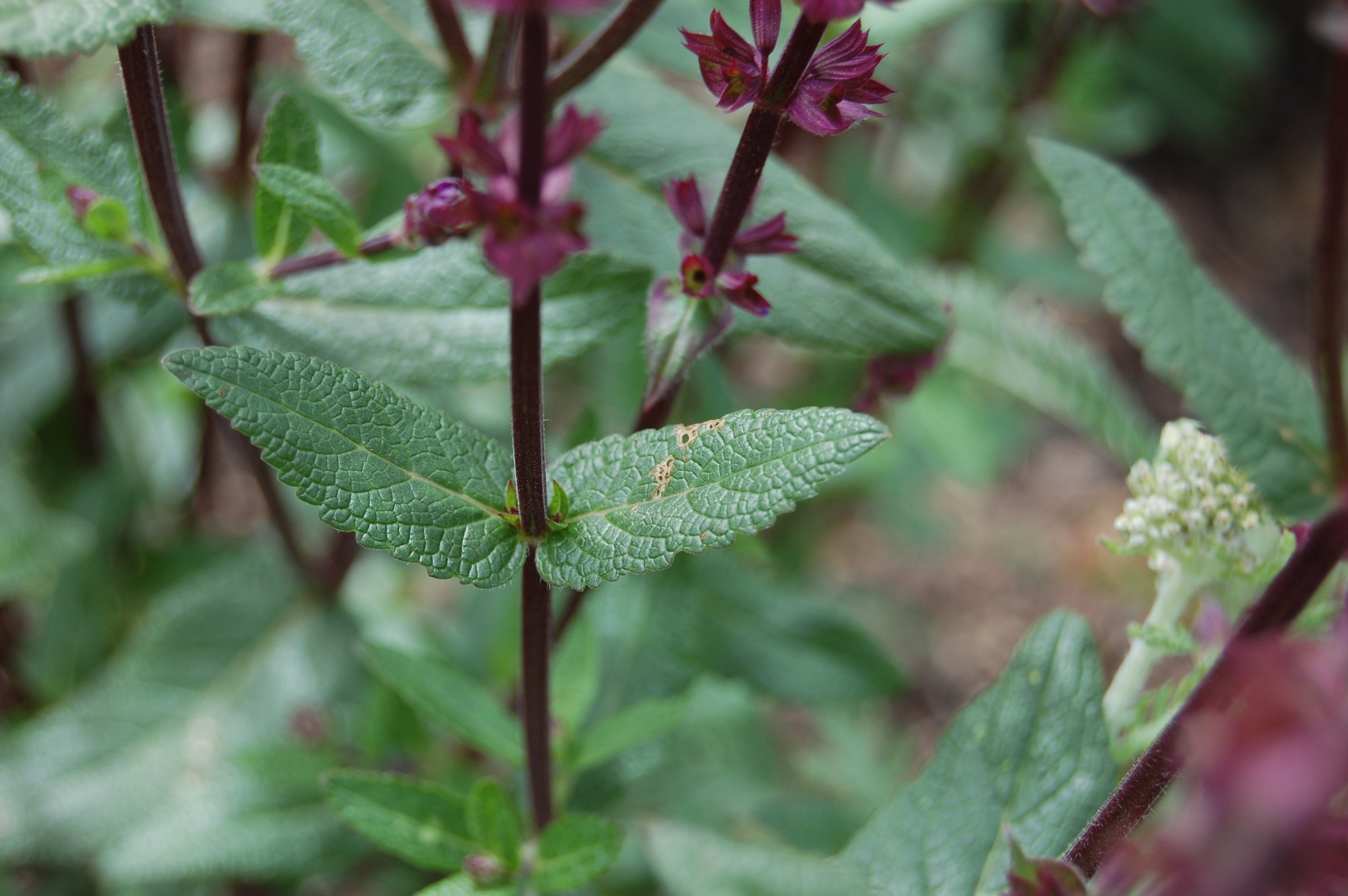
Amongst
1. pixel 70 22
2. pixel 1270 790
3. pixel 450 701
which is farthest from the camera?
pixel 450 701

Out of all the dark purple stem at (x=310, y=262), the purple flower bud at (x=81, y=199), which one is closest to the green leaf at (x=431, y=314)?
the dark purple stem at (x=310, y=262)

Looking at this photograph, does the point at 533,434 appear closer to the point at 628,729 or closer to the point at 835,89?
the point at 835,89

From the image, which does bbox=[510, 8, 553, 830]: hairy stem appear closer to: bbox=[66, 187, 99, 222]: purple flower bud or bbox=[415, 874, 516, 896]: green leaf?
bbox=[415, 874, 516, 896]: green leaf

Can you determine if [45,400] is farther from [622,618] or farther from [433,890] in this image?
[433,890]

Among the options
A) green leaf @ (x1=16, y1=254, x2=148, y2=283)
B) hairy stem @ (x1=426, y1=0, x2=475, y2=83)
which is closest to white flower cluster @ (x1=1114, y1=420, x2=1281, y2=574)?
hairy stem @ (x1=426, y1=0, x2=475, y2=83)

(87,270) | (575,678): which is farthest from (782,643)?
(87,270)

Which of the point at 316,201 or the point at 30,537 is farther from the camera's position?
the point at 30,537

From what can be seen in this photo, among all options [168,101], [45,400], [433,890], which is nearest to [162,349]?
[45,400]
